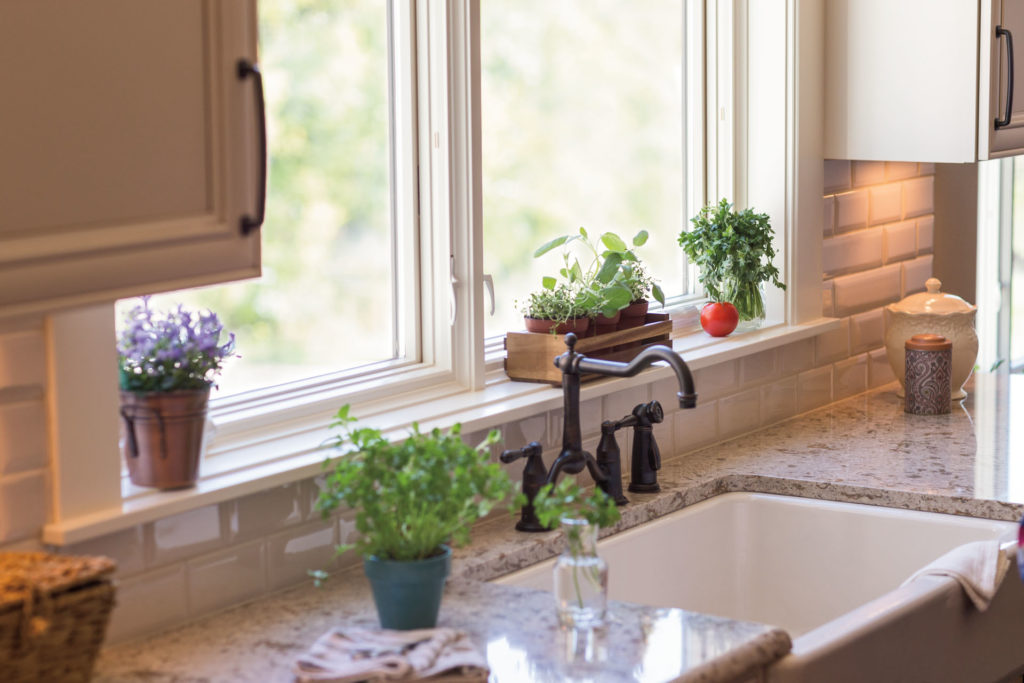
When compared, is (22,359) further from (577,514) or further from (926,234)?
(926,234)

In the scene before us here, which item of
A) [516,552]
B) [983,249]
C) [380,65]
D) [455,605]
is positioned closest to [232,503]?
[455,605]

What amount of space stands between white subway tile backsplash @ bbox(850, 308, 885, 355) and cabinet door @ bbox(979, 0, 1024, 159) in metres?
0.60

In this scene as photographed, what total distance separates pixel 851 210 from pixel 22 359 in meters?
2.29

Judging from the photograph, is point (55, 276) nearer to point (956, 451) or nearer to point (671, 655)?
point (671, 655)

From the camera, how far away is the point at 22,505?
162cm

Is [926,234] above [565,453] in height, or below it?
above

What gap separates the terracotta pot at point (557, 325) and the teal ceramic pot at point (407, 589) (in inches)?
33.5

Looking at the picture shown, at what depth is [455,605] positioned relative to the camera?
1.85 metres

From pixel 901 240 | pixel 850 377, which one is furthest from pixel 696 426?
pixel 901 240

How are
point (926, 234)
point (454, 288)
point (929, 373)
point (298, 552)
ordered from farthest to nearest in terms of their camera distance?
point (926, 234)
point (929, 373)
point (454, 288)
point (298, 552)

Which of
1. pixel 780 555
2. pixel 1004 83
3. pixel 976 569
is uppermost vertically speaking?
pixel 1004 83

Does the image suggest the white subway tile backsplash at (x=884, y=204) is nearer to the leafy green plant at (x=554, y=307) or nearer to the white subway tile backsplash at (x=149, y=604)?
the leafy green plant at (x=554, y=307)

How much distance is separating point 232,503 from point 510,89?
1.07 metres

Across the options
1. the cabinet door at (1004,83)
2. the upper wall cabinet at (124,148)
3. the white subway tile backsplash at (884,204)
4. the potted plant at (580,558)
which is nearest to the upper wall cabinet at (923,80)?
the cabinet door at (1004,83)
